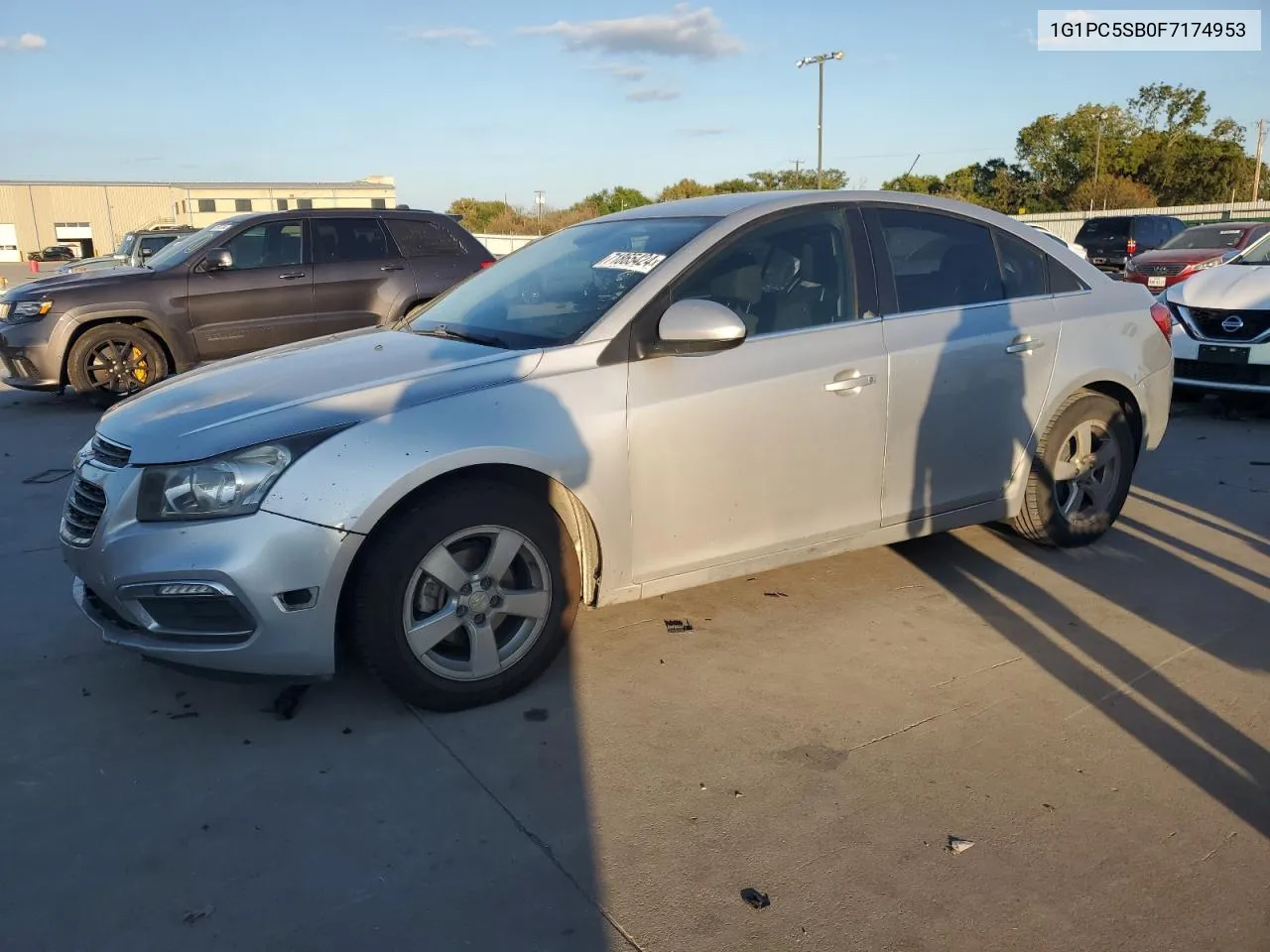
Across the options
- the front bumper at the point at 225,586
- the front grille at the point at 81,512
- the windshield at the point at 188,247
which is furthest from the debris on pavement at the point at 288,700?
the windshield at the point at 188,247

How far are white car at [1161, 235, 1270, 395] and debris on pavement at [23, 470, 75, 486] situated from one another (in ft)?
27.8

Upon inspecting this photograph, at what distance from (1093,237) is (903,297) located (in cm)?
2140

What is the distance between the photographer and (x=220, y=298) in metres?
9.29

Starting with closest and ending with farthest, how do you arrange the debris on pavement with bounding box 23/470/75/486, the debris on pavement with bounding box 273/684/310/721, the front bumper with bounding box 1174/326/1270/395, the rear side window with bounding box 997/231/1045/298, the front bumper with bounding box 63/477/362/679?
the front bumper with bounding box 63/477/362/679, the debris on pavement with bounding box 273/684/310/721, the rear side window with bounding box 997/231/1045/298, the debris on pavement with bounding box 23/470/75/486, the front bumper with bounding box 1174/326/1270/395

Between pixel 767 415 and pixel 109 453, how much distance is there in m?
2.32

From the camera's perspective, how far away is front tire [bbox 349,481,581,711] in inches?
126

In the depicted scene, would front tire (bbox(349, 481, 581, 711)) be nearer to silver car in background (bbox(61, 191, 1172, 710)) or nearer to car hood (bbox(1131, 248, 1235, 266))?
silver car in background (bbox(61, 191, 1172, 710))

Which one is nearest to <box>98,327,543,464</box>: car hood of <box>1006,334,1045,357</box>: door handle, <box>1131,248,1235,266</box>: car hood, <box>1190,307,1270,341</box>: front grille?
<box>1006,334,1045,357</box>: door handle

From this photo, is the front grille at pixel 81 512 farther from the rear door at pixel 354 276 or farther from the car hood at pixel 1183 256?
the car hood at pixel 1183 256

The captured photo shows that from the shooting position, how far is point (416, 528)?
3.20m

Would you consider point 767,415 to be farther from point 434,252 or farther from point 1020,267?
point 434,252

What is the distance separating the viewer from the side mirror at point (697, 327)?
140 inches

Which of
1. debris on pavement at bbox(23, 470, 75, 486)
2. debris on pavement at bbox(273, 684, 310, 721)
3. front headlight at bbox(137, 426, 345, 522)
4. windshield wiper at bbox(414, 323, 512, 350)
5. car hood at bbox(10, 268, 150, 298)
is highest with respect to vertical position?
car hood at bbox(10, 268, 150, 298)

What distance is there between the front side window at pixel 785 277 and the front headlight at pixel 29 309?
7.50 metres
